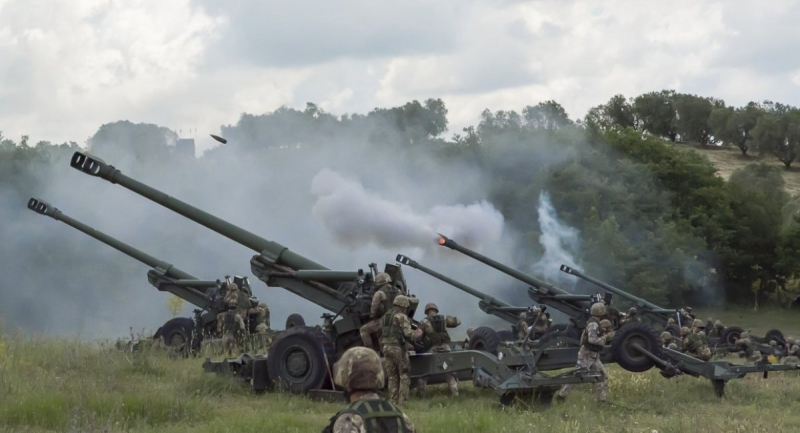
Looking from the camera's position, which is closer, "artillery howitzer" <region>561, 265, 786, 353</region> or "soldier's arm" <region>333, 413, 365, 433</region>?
"soldier's arm" <region>333, 413, 365, 433</region>

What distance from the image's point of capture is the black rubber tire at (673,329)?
22556mm

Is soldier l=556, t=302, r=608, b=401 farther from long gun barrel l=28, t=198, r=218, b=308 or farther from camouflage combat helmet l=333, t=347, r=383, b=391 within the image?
long gun barrel l=28, t=198, r=218, b=308

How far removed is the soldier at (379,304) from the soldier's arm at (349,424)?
846 centimetres

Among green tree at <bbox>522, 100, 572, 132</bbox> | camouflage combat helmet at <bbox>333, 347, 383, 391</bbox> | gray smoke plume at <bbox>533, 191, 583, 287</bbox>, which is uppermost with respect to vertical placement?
green tree at <bbox>522, 100, 572, 132</bbox>

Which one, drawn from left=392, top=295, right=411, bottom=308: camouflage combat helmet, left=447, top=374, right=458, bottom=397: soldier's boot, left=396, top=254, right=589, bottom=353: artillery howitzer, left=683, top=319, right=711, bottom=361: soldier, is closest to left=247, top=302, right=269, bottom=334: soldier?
left=396, top=254, right=589, bottom=353: artillery howitzer

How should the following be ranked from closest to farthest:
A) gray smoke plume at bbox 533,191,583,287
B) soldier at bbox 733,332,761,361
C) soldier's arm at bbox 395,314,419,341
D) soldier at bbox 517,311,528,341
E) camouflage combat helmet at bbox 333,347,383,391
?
1. camouflage combat helmet at bbox 333,347,383,391
2. soldier's arm at bbox 395,314,419,341
3. soldier at bbox 733,332,761,361
4. soldier at bbox 517,311,528,341
5. gray smoke plume at bbox 533,191,583,287

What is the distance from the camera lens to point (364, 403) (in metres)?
5.29

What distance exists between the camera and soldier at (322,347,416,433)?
522 cm

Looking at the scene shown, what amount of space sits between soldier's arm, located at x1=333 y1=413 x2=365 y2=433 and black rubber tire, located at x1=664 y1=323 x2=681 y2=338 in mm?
18150

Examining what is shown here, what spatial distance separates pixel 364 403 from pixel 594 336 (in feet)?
28.9

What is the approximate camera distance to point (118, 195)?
37812 mm

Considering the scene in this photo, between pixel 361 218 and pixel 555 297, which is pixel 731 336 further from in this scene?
pixel 361 218

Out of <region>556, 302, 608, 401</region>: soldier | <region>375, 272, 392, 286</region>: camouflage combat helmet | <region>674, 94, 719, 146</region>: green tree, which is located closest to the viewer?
<region>556, 302, 608, 401</region>: soldier

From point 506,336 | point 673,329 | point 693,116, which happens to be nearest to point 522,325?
point 506,336
